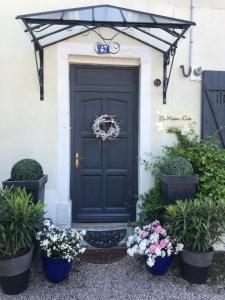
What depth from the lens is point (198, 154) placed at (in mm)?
4613

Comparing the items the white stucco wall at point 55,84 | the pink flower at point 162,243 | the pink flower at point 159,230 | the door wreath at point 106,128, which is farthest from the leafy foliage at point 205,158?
the pink flower at point 162,243

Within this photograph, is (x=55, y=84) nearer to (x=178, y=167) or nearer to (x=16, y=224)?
(x=178, y=167)

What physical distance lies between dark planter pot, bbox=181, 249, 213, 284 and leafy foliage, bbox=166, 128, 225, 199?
2.87 ft

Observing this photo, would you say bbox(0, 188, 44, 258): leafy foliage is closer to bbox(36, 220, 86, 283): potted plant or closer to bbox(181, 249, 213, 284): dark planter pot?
bbox(36, 220, 86, 283): potted plant

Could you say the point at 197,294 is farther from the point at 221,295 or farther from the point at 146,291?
the point at 146,291

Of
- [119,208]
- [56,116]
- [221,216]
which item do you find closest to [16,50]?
[56,116]

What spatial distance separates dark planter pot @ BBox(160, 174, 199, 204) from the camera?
13.5 feet

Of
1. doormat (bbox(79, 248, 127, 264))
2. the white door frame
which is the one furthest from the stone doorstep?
doormat (bbox(79, 248, 127, 264))

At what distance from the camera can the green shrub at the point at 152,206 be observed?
4441mm

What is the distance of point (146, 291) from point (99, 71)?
117 inches

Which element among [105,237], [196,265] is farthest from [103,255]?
[196,265]

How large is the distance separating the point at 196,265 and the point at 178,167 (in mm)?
1185

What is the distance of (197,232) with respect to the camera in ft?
11.5

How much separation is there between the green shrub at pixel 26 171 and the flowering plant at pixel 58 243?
29.0 inches
